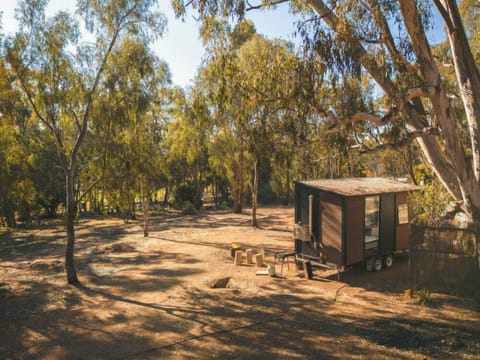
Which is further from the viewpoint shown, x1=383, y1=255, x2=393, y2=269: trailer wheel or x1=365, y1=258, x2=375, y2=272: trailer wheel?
x1=383, y1=255, x2=393, y2=269: trailer wheel

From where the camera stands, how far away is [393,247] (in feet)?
39.8

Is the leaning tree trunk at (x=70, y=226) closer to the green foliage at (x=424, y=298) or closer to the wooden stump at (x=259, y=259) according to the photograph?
the wooden stump at (x=259, y=259)

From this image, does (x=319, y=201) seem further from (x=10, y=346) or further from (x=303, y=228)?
(x=10, y=346)

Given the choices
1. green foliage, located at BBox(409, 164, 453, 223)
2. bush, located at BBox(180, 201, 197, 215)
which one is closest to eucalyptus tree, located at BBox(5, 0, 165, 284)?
green foliage, located at BBox(409, 164, 453, 223)

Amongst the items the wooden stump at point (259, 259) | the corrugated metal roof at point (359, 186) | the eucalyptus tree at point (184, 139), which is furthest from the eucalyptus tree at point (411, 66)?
the eucalyptus tree at point (184, 139)

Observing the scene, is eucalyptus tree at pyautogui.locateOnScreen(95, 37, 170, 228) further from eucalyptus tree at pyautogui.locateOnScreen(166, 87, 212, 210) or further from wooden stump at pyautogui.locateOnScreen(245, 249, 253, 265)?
eucalyptus tree at pyautogui.locateOnScreen(166, 87, 212, 210)

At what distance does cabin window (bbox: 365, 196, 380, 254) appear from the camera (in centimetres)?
1151

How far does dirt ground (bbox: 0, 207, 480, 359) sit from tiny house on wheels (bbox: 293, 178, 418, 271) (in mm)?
667

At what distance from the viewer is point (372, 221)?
1173 cm

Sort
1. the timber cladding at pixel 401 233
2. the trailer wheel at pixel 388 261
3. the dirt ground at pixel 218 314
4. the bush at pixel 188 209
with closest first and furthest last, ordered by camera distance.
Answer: the dirt ground at pixel 218 314 < the trailer wheel at pixel 388 261 < the timber cladding at pixel 401 233 < the bush at pixel 188 209

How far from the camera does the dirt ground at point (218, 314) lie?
263 inches

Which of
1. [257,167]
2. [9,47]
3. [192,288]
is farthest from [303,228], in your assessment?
[257,167]

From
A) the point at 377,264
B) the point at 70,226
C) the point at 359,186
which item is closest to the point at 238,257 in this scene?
the point at 377,264

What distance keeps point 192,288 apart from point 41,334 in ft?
13.4
